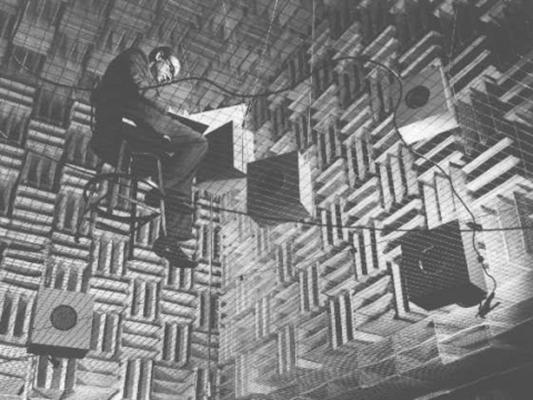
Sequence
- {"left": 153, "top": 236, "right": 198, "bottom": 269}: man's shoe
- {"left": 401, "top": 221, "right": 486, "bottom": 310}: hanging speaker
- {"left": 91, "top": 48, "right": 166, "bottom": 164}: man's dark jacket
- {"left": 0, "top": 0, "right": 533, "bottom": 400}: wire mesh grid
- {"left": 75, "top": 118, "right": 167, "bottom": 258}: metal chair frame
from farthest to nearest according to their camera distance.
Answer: {"left": 0, "top": 0, "right": 533, "bottom": 400}: wire mesh grid
{"left": 401, "top": 221, "right": 486, "bottom": 310}: hanging speaker
{"left": 153, "top": 236, "right": 198, "bottom": 269}: man's shoe
{"left": 91, "top": 48, "right": 166, "bottom": 164}: man's dark jacket
{"left": 75, "top": 118, "right": 167, "bottom": 258}: metal chair frame

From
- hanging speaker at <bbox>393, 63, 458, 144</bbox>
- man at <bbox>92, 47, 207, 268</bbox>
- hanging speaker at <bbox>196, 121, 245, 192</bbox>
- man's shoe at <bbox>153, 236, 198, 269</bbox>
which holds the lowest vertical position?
man's shoe at <bbox>153, 236, 198, 269</bbox>

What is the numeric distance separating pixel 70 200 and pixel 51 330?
62.8 inches

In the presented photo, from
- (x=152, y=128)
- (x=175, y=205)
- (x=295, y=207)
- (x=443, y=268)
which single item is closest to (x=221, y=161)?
(x=295, y=207)

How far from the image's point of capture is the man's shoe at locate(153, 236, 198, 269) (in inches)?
142

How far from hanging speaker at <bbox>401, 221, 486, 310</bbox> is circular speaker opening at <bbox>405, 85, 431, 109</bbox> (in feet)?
2.76

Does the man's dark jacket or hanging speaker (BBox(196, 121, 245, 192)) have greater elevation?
hanging speaker (BBox(196, 121, 245, 192))

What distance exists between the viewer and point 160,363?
21.6ft

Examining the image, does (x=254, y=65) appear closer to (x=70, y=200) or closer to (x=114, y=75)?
(x=70, y=200)

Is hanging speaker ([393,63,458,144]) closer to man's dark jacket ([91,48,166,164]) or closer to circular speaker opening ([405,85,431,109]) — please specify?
circular speaker opening ([405,85,431,109])

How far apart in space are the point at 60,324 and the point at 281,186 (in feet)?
6.87

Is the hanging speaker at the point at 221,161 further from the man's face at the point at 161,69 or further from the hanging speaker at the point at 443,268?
the hanging speaker at the point at 443,268

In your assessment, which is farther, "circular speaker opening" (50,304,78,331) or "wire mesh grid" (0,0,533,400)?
"circular speaker opening" (50,304,78,331)

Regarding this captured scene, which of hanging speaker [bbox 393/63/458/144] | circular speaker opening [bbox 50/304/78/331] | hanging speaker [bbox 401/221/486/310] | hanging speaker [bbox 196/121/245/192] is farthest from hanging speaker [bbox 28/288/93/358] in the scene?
hanging speaker [bbox 393/63/458/144]

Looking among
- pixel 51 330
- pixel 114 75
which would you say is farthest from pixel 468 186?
pixel 51 330
